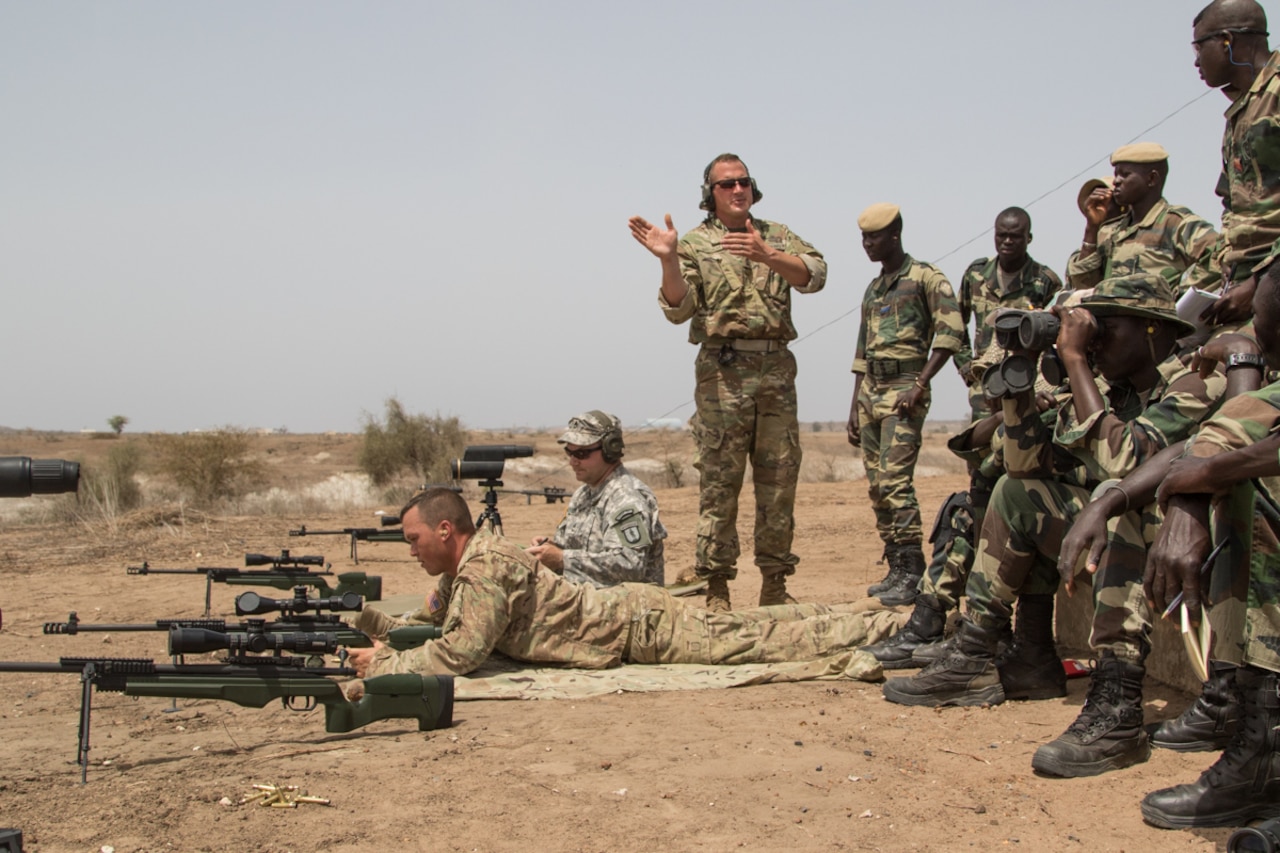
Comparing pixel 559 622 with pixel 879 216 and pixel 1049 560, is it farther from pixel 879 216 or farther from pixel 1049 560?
pixel 879 216

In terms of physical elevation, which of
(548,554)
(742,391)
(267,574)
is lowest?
(267,574)

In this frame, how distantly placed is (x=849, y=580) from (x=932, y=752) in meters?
4.85

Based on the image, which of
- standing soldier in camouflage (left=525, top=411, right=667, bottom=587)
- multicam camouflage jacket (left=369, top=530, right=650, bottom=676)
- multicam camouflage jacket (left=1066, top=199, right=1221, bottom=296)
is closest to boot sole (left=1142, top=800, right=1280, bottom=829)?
multicam camouflage jacket (left=369, top=530, right=650, bottom=676)

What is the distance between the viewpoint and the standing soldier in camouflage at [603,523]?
19.9 ft

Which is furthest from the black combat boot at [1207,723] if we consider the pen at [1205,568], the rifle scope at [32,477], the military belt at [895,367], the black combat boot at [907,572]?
the military belt at [895,367]

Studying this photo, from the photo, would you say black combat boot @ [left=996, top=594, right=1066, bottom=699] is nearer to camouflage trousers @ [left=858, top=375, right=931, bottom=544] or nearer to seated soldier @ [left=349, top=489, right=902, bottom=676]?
seated soldier @ [left=349, top=489, right=902, bottom=676]

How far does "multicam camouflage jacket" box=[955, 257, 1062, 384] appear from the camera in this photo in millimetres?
7633

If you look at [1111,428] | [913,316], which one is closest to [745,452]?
[913,316]

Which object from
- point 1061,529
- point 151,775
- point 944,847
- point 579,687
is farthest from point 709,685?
point 151,775

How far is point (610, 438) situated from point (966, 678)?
2.31 metres

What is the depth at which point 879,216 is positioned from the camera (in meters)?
7.77

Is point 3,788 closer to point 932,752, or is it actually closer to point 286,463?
point 932,752

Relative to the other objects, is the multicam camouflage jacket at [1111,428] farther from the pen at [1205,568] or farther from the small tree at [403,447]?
the small tree at [403,447]

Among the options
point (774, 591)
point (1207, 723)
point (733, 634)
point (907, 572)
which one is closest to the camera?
point (1207, 723)
